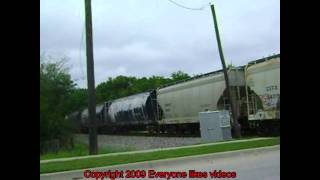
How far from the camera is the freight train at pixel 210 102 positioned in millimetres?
24641

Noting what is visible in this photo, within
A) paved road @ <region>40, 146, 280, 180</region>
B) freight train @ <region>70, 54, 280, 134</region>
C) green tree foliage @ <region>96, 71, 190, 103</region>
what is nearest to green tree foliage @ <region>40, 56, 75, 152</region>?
freight train @ <region>70, 54, 280, 134</region>

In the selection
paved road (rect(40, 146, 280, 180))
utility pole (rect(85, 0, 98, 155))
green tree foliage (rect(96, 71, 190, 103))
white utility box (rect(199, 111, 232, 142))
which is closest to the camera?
paved road (rect(40, 146, 280, 180))

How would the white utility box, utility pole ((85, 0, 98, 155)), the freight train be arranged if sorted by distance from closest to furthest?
utility pole ((85, 0, 98, 155)) < the white utility box < the freight train

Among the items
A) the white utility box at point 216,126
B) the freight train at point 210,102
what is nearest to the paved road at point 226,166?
the white utility box at point 216,126

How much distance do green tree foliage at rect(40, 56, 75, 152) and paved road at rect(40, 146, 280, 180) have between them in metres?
12.8

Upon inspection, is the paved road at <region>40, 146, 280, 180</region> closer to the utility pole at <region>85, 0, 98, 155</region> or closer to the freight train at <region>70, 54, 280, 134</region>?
the utility pole at <region>85, 0, 98, 155</region>

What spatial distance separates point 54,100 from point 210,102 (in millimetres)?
8419

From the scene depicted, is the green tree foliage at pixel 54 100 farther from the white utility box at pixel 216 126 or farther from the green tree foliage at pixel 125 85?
the green tree foliage at pixel 125 85

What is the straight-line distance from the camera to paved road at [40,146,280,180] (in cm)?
1031

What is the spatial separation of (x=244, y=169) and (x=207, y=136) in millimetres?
13036

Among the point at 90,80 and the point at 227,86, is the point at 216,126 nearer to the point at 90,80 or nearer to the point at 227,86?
the point at 227,86

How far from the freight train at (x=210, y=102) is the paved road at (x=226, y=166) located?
960cm

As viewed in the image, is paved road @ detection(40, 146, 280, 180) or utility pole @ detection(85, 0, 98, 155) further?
utility pole @ detection(85, 0, 98, 155)
